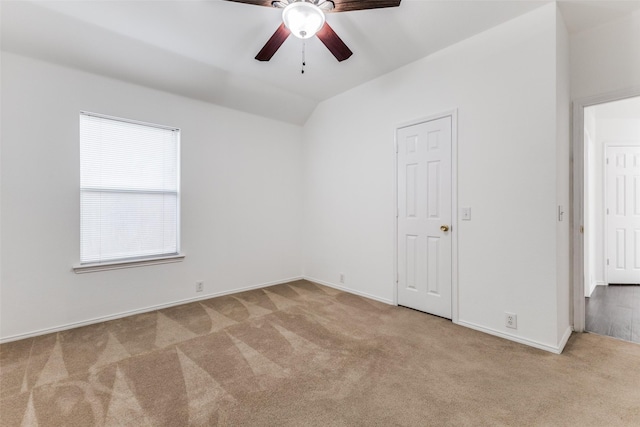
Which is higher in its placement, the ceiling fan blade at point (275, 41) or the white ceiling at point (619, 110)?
the white ceiling at point (619, 110)

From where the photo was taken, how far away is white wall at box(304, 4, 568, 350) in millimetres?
2342

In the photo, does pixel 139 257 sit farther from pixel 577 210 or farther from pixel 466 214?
pixel 577 210

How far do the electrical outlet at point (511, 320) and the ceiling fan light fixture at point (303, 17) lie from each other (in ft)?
9.24

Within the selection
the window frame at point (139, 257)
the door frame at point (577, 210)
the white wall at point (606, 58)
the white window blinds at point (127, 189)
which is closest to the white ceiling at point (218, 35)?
the white wall at point (606, 58)

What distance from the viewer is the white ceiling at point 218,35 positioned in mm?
2326

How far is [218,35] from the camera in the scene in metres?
2.69

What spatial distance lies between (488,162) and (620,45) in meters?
1.43

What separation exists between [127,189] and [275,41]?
2333 mm

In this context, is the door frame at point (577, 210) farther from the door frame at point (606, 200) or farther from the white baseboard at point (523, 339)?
the door frame at point (606, 200)

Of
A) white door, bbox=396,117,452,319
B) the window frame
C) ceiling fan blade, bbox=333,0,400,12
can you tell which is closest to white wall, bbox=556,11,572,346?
white door, bbox=396,117,452,319

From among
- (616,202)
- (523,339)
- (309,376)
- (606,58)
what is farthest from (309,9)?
(616,202)

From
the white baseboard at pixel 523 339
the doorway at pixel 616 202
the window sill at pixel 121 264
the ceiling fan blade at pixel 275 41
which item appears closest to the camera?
the ceiling fan blade at pixel 275 41

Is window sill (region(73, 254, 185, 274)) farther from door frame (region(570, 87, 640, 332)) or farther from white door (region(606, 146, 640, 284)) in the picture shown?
white door (region(606, 146, 640, 284))

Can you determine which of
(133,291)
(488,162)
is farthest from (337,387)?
(133,291)
